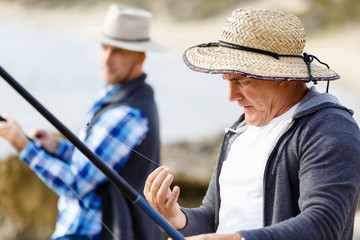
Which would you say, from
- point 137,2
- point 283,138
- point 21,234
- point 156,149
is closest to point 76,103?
point 137,2

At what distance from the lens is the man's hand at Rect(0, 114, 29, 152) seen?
6.31 feet

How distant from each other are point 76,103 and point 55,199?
33.4ft

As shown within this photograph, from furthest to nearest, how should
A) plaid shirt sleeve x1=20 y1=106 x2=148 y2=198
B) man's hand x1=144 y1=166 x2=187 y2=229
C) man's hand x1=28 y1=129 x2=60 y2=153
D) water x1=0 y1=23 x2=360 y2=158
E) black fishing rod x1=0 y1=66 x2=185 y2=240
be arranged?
water x1=0 y1=23 x2=360 y2=158
man's hand x1=28 y1=129 x2=60 y2=153
plaid shirt sleeve x1=20 y1=106 x2=148 y2=198
man's hand x1=144 y1=166 x2=187 y2=229
black fishing rod x1=0 y1=66 x2=185 y2=240

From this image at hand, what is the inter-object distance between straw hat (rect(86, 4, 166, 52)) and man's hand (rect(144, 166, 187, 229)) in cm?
116

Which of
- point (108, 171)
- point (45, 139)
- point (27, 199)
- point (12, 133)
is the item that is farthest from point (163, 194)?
point (27, 199)

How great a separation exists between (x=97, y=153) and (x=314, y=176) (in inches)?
37.2

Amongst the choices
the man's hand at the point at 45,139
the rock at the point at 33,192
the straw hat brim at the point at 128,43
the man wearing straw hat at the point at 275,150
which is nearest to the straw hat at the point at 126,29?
the straw hat brim at the point at 128,43

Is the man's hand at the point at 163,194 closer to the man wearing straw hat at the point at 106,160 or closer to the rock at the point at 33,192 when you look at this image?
the man wearing straw hat at the point at 106,160

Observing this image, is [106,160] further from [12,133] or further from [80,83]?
[80,83]

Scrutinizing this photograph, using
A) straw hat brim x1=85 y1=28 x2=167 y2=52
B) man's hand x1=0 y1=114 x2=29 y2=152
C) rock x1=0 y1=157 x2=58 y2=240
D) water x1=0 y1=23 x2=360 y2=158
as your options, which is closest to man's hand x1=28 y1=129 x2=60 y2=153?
man's hand x1=0 y1=114 x2=29 y2=152

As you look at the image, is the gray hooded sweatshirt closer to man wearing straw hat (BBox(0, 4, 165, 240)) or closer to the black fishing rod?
the black fishing rod

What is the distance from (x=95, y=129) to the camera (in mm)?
1904

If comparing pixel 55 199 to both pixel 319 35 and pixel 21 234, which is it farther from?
pixel 319 35

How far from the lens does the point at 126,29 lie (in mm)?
2416
